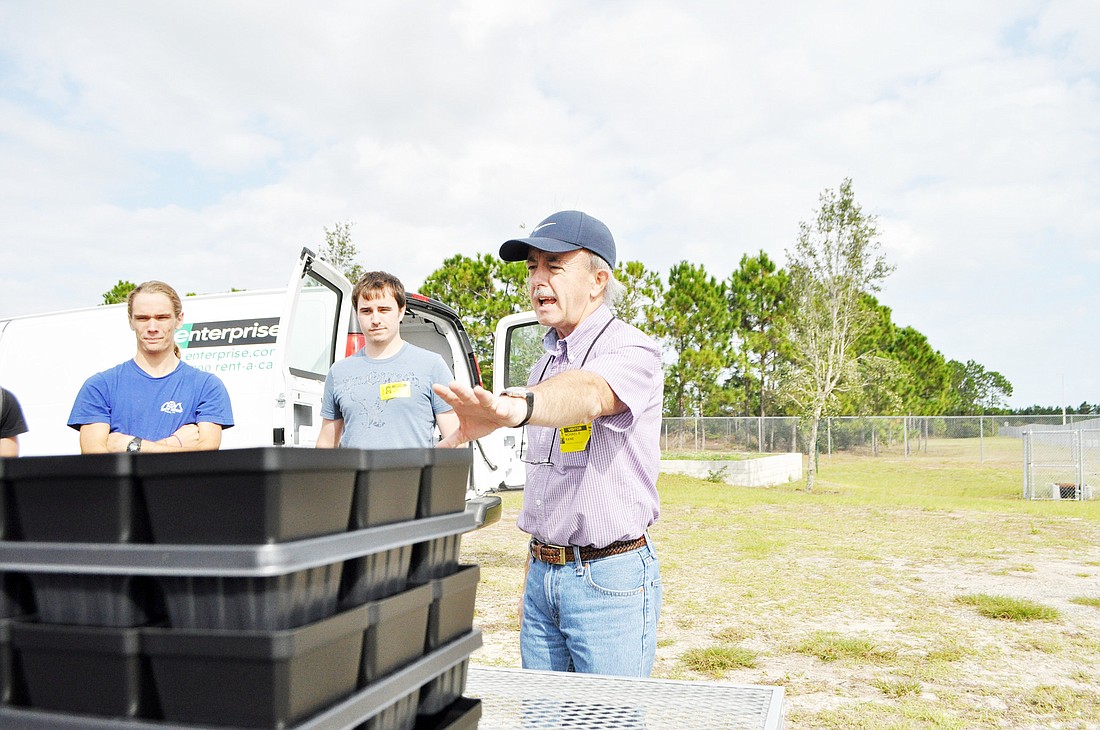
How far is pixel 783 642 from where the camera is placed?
5.65 m

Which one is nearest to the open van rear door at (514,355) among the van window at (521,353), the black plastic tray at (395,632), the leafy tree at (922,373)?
the van window at (521,353)

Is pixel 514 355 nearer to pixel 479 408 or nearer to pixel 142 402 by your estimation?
pixel 142 402

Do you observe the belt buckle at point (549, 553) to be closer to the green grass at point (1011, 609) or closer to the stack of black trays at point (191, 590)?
the stack of black trays at point (191, 590)

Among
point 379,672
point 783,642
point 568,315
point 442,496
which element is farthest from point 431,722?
point 783,642

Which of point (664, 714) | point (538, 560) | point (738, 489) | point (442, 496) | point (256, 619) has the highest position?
point (442, 496)

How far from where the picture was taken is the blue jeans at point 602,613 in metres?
2.25

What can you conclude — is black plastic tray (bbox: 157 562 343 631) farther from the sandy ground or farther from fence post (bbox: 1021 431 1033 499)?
fence post (bbox: 1021 431 1033 499)

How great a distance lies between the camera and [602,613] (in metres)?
2.26

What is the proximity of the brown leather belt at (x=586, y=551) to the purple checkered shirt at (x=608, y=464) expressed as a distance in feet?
0.09

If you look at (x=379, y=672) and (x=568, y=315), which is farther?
(x=568, y=315)

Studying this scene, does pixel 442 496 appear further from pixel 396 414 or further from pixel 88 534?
pixel 396 414

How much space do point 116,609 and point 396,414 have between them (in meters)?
3.01

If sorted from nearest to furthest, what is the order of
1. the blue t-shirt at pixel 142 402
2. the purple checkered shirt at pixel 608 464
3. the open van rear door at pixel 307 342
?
1. the purple checkered shirt at pixel 608 464
2. the blue t-shirt at pixel 142 402
3. the open van rear door at pixel 307 342

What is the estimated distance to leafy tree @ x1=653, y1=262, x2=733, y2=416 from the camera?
36.8 m
